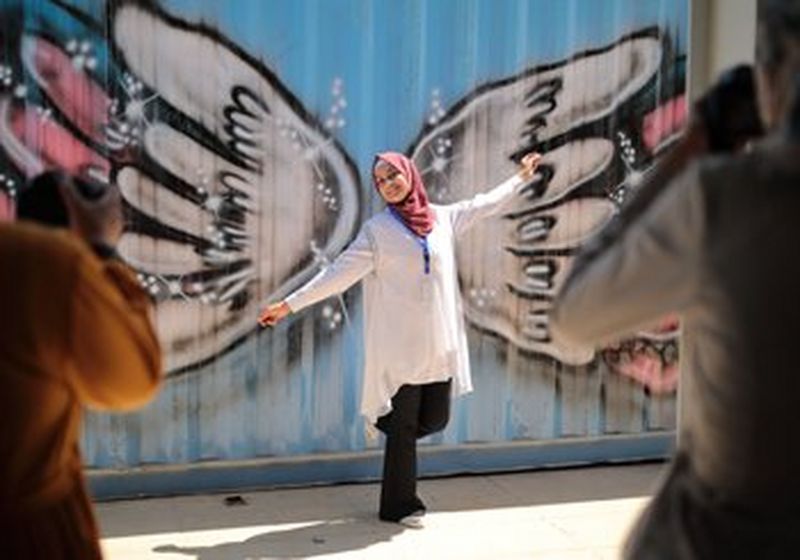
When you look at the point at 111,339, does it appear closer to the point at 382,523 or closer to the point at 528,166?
the point at 382,523

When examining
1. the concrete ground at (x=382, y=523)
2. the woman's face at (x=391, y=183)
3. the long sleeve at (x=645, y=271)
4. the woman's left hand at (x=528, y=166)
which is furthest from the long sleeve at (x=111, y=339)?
the woman's left hand at (x=528, y=166)

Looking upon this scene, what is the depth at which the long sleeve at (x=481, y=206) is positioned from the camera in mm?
5305

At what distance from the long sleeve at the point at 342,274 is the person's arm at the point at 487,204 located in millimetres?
460

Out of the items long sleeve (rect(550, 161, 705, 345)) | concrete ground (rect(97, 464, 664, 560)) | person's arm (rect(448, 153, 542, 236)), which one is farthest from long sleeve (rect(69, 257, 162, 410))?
person's arm (rect(448, 153, 542, 236))

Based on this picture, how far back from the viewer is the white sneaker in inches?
202

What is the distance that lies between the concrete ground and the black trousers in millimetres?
101

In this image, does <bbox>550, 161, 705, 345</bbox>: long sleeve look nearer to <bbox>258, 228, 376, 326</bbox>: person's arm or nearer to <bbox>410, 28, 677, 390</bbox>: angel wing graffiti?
<bbox>258, 228, 376, 326</bbox>: person's arm

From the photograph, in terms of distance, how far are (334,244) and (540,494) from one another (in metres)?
1.58

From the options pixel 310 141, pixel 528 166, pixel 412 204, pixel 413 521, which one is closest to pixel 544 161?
pixel 528 166

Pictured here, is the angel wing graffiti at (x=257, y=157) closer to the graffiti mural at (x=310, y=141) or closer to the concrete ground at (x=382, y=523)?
the graffiti mural at (x=310, y=141)

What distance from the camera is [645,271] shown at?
5.37 ft

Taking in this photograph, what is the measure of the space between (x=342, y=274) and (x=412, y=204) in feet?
1.40

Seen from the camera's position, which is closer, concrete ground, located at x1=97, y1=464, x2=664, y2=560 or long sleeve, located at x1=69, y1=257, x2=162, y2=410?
long sleeve, located at x1=69, y1=257, x2=162, y2=410

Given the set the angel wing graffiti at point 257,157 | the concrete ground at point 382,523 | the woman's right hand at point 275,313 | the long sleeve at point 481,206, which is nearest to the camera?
the concrete ground at point 382,523
